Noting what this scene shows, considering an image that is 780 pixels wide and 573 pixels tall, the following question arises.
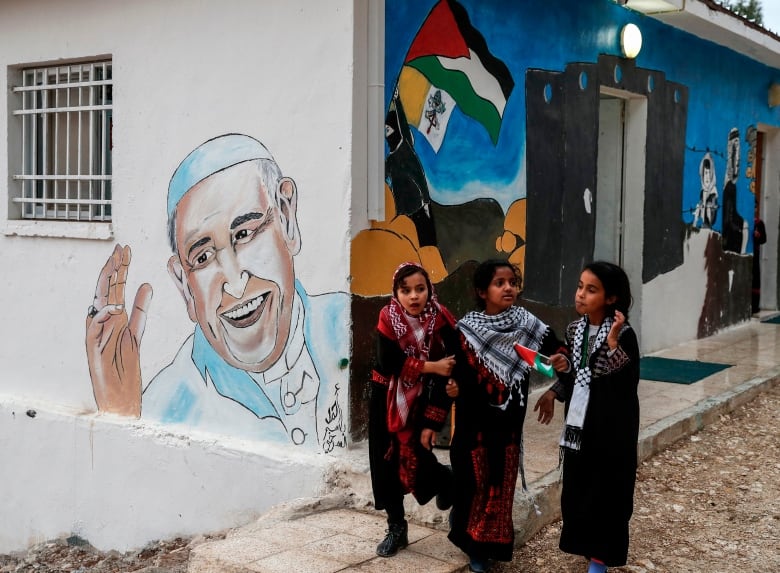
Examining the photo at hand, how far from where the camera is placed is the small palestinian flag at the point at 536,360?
3883 mm

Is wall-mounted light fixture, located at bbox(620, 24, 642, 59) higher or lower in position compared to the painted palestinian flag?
higher

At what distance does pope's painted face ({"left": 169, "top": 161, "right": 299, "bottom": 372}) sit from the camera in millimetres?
5617

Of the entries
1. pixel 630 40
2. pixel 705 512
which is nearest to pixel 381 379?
pixel 705 512

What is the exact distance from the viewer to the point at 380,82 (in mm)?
5301

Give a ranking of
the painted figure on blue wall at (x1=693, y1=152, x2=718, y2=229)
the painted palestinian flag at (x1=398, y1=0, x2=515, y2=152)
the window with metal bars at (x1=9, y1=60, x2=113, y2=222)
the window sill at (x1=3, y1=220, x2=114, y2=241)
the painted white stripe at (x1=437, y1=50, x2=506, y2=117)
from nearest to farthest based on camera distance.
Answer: the painted palestinian flag at (x1=398, y1=0, x2=515, y2=152) → the painted white stripe at (x1=437, y1=50, x2=506, y2=117) → the window sill at (x1=3, y1=220, x2=114, y2=241) → the window with metal bars at (x1=9, y1=60, x2=113, y2=222) → the painted figure on blue wall at (x1=693, y1=152, x2=718, y2=229)

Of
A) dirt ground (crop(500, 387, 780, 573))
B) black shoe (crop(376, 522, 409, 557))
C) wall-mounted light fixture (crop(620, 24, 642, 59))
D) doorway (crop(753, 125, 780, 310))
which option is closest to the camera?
black shoe (crop(376, 522, 409, 557))

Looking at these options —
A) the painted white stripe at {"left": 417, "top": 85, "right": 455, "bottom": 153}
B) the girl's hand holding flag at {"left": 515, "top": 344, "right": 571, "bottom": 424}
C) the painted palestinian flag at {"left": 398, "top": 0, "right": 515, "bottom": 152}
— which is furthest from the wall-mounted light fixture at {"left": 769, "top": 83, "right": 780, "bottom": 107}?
the girl's hand holding flag at {"left": 515, "top": 344, "right": 571, "bottom": 424}

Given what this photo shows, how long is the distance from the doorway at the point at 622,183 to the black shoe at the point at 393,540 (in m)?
4.79

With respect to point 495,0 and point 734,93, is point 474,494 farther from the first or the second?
point 734,93

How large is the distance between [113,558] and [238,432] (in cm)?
142

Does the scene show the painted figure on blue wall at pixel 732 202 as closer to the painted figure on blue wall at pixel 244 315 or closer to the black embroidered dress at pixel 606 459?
the painted figure on blue wall at pixel 244 315

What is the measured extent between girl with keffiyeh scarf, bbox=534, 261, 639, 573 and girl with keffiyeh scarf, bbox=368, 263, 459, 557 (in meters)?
0.49

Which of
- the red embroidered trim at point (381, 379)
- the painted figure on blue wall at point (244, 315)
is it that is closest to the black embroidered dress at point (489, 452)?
the red embroidered trim at point (381, 379)

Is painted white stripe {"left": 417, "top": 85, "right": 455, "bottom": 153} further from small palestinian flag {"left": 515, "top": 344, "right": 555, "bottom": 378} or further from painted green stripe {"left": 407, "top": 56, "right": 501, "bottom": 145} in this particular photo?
small palestinian flag {"left": 515, "top": 344, "right": 555, "bottom": 378}
